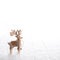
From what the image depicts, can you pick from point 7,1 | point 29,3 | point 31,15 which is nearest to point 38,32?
point 31,15

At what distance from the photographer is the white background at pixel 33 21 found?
1.11 meters

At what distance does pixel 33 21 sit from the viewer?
1.35 m

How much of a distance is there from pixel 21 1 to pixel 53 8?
29cm

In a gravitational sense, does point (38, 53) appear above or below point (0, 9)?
below

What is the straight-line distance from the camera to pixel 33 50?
3.14 feet

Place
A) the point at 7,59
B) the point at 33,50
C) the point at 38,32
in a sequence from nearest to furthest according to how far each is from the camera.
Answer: the point at 7,59 < the point at 33,50 < the point at 38,32

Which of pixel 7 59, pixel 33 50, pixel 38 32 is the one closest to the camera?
pixel 7 59

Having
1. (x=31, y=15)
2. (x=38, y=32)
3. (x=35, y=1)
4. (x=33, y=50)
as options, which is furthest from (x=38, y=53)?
(x=35, y=1)

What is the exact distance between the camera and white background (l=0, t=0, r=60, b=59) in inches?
43.8

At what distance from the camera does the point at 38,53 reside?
91cm

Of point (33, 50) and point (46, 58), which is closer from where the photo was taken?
point (46, 58)

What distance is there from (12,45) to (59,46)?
0.32 metres

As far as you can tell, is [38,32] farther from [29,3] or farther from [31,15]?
[29,3]

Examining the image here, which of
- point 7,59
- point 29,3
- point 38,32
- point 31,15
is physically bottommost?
point 7,59
